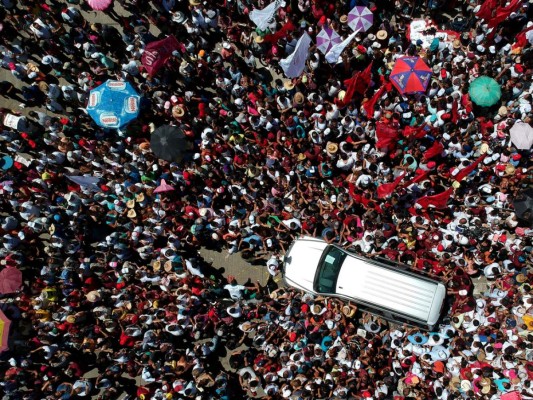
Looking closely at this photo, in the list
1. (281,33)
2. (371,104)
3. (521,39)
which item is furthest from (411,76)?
(281,33)

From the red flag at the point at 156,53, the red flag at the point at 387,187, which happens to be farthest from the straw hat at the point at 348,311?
the red flag at the point at 156,53

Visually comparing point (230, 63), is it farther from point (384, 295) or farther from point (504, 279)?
point (504, 279)

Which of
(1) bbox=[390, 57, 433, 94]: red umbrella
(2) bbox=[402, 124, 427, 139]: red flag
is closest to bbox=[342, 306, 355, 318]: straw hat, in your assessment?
(2) bbox=[402, 124, 427, 139]: red flag

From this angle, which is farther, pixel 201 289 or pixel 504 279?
pixel 201 289

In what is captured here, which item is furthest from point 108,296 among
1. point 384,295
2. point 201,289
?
point 384,295

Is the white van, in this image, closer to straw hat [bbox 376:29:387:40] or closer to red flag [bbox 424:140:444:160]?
red flag [bbox 424:140:444:160]

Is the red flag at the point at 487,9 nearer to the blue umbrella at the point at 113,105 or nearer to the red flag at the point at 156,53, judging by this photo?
the red flag at the point at 156,53

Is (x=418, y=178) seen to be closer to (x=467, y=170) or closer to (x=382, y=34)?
(x=467, y=170)
